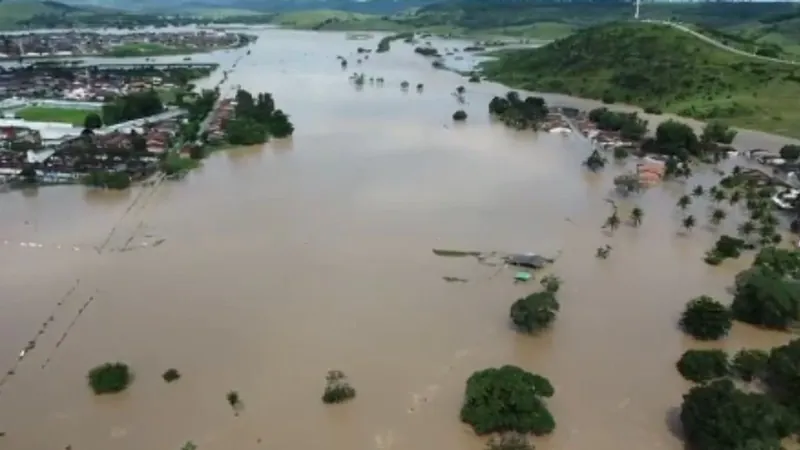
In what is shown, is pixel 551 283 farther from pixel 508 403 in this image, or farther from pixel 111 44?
pixel 111 44

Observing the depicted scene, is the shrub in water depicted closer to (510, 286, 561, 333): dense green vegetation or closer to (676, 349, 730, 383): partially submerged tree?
(510, 286, 561, 333): dense green vegetation

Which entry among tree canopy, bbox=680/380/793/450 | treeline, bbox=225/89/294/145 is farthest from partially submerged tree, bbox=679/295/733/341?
treeline, bbox=225/89/294/145

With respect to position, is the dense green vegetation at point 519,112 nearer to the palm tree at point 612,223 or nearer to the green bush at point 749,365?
the palm tree at point 612,223

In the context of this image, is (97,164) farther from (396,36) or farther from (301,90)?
(396,36)

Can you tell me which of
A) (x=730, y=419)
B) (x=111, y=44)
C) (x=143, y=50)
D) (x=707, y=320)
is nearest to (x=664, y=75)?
(x=707, y=320)

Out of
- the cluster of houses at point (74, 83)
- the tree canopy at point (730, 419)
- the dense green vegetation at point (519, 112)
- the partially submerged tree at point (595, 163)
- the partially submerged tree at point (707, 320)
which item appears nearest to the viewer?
the tree canopy at point (730, 419)

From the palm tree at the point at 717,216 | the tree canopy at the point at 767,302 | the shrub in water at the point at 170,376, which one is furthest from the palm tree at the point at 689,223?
the shrub in water at the point at 170,376

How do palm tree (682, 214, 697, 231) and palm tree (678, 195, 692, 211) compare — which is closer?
palm tree (682, 214, 697, 231)
